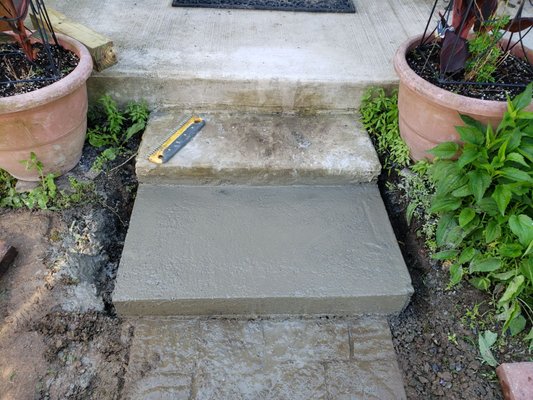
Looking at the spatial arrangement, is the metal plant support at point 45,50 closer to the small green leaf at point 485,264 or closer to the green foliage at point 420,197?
the green foliage at point 420,197

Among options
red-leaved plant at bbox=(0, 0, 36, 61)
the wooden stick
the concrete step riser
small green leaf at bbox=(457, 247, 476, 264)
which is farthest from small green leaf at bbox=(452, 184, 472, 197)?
red-leaved plant at bbox=(0, 0, 36, 61)

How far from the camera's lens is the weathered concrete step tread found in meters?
2.30

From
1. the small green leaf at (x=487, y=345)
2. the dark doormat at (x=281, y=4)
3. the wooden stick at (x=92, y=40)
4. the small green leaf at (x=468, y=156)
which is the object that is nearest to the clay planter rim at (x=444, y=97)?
the small green leaf at (x=468, y=156)

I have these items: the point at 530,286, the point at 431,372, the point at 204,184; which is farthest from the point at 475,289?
the point at 204,184

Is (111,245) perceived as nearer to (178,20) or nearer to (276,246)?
(276,246)

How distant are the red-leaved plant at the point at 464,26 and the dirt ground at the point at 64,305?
1907mm

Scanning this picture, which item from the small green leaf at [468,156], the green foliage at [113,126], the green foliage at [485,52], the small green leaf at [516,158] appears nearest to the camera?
the small green leaf at [516,158]

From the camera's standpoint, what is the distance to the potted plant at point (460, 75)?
79.9 inches

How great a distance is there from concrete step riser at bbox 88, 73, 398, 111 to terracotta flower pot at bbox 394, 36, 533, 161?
32cm

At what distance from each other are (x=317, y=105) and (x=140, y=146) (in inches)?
43.3

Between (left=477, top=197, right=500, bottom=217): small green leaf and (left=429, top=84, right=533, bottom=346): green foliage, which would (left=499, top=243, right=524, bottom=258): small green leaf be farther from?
(left=477, top=197, right=500, bottom=217): small green leaf

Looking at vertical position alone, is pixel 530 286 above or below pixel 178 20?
below

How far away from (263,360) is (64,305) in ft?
3.16

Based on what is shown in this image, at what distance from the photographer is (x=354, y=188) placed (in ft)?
7.86
